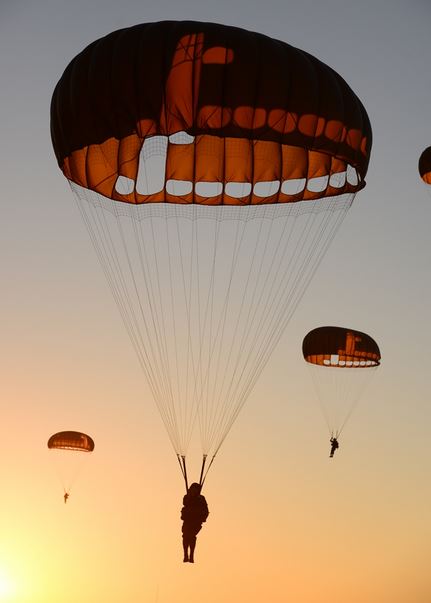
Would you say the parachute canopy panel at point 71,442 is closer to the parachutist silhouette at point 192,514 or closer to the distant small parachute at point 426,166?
the distant small parachute at point 426,166

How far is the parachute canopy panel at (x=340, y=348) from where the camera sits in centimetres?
4719

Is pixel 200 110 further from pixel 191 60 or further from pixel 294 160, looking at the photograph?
pixel 294 160

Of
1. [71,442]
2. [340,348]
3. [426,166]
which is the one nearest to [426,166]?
[426,166]

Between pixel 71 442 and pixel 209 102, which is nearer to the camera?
pixel 209 102

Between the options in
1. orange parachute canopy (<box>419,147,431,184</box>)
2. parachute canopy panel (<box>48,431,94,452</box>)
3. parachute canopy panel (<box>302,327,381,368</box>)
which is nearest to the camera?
orange parachute canopy (<box>419,147,431,184</box>)

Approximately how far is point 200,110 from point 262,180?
9.53ft

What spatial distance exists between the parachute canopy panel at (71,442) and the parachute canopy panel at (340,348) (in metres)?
10.0

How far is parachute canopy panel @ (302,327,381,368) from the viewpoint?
47188mm

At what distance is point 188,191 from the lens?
1345 inches

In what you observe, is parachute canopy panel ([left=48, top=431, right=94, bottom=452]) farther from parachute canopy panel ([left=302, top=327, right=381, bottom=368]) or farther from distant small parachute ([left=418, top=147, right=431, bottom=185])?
distant small parachute ([left=418, top=147, right=431, bottom=185])

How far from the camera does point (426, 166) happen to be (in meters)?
40.1

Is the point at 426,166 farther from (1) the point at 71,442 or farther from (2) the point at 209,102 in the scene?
(1) the point at 71,442

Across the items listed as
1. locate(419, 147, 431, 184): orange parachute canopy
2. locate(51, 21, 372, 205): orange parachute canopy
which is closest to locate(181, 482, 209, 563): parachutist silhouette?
locate(51, 21, 372, 205): orange parachute canopy

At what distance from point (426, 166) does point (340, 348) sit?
892cm
